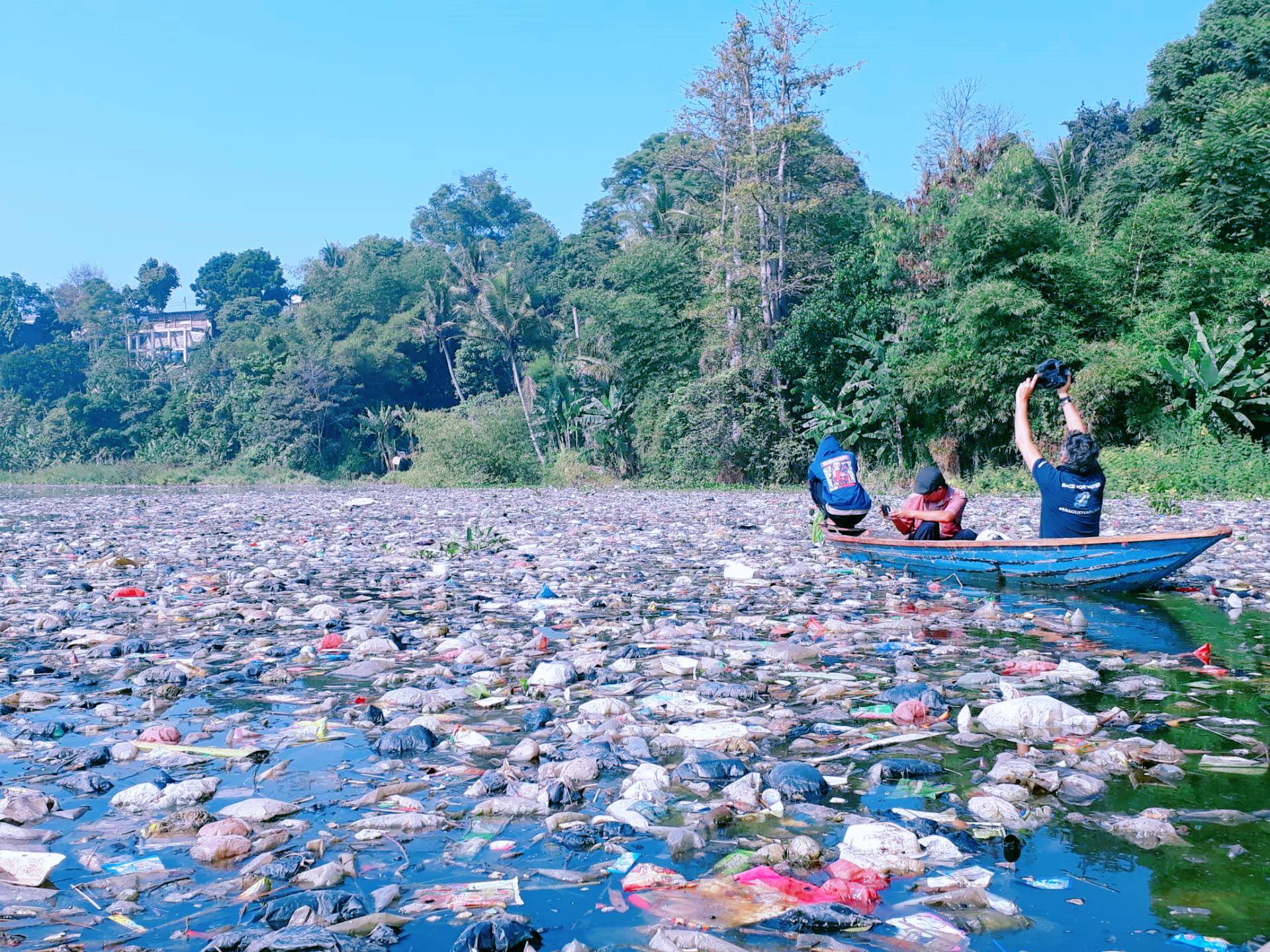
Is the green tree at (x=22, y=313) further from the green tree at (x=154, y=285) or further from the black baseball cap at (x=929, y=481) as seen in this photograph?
the black baseball cap at (x=929, y=481)

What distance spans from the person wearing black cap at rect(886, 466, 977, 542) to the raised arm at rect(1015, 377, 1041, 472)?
0.69 metres

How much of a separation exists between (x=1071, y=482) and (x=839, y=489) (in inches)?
101

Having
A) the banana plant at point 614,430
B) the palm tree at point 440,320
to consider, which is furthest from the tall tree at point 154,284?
the banana plant at point 614,430

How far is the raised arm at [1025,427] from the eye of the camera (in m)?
6.64

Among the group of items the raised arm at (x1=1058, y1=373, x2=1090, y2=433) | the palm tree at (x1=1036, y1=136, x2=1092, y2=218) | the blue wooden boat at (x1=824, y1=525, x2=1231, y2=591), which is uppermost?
the palm tree at (x1=1036, y1=136, x2=1092, y2=218)

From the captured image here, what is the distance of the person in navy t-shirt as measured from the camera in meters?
6.39

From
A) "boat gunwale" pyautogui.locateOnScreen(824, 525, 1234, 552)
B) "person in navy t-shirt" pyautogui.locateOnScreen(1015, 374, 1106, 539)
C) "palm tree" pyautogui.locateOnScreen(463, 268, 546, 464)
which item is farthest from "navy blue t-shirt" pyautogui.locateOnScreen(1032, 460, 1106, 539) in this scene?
"palm tree" pyautogui.locateOnScreen(463, 268, 546, 464)

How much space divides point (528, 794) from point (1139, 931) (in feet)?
5.39

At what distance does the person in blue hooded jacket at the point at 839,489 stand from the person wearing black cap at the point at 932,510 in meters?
1.04

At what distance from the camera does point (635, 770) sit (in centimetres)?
305

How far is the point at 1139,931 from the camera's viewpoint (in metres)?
2.06

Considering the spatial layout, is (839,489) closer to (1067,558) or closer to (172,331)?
(1067,558)

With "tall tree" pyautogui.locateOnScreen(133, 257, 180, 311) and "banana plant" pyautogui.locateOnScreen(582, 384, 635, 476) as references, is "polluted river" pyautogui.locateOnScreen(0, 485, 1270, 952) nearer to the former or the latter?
"banana plant" pyautogui.locateOnScreen(582, 384, 635, 476)

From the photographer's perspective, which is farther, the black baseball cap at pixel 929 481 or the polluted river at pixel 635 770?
the black baseball cap at pixel 929 481
